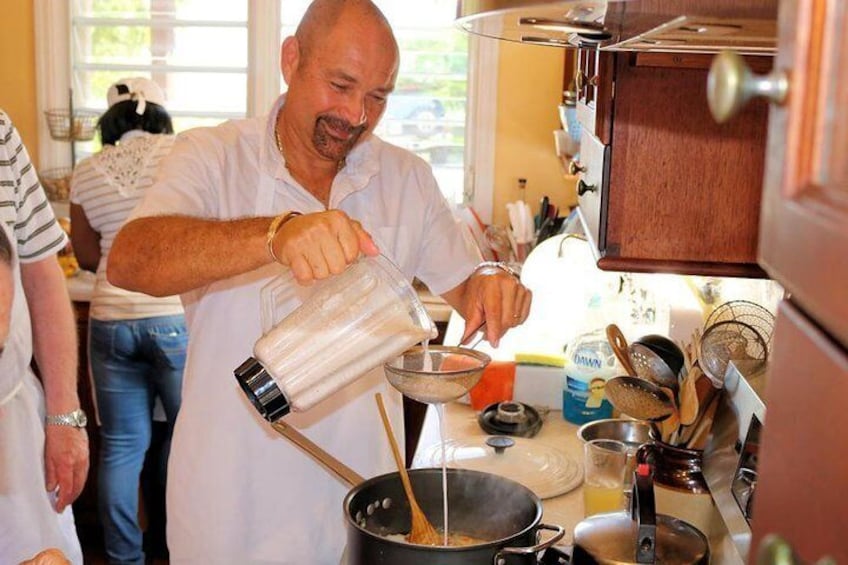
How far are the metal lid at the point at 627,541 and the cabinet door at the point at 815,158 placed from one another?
0.96 m

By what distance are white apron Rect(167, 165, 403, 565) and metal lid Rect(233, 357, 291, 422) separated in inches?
18.6

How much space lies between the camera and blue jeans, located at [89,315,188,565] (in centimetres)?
337

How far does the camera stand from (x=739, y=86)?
0.47 meters

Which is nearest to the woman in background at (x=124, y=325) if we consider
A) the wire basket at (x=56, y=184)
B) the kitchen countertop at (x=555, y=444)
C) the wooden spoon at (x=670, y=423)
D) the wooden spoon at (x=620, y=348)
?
the wire basket at (x=56, y=184)

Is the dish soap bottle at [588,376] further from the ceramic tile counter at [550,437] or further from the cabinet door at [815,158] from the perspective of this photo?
the cabinet door at [815,158]

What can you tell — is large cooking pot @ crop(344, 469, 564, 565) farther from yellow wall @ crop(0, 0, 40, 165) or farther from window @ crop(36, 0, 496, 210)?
yellow wall @ crop(0, 0, 40, 165)

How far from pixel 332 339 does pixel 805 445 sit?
969 millimetres

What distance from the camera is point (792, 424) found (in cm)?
52

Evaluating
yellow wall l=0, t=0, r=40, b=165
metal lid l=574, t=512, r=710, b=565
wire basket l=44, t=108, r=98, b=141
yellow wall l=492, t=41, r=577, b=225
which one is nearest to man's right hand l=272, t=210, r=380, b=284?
metal lid l=574, t=512, r=710, b=565

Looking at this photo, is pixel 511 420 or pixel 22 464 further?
pixel 511 420

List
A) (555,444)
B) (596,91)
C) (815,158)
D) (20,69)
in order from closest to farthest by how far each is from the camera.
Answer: (815,158), (596,91), (555,444), (20,69)

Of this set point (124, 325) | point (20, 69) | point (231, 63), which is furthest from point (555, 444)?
point (20, 69)

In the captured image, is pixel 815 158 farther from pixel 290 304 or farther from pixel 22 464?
pixel 22 464

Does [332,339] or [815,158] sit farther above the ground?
[815,158]
